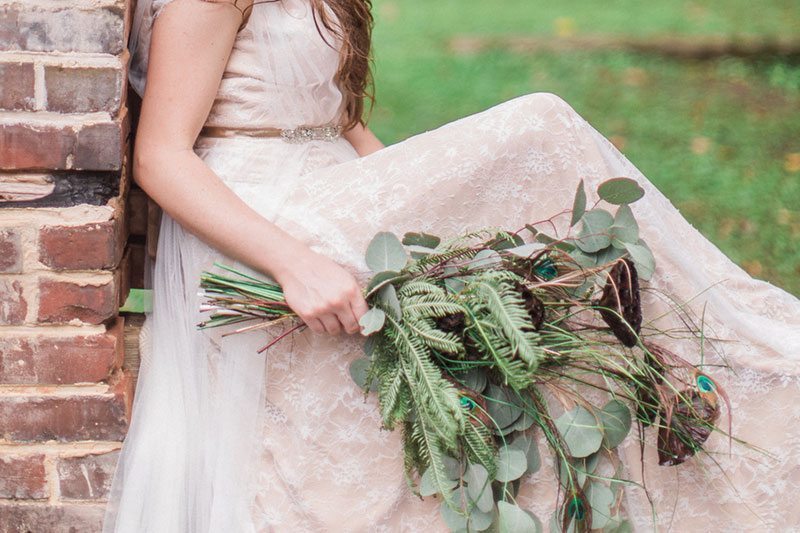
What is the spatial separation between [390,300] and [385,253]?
0.27 feet

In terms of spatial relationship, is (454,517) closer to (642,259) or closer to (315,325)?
(315,325)

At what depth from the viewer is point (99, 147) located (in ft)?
5.43

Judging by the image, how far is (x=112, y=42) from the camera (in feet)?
5.40

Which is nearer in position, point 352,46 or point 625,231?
point 625,231

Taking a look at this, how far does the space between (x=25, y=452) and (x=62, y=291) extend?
30 cm

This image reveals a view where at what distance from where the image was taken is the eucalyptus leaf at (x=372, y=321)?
1608 mm

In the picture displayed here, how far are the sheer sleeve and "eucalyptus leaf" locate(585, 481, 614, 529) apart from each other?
Answer: 3.40 ft

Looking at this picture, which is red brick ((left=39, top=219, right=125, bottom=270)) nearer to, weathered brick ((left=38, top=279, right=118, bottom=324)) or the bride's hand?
weathered brick ((left=38, top=279, right=118, bottom=324))

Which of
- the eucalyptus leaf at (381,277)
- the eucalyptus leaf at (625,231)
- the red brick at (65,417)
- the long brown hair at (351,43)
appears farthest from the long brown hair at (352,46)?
the red brick at (65,417)

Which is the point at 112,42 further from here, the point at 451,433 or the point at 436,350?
the point at 451,433

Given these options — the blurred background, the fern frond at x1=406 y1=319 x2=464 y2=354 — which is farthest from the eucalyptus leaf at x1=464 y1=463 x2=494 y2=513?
the blurred background

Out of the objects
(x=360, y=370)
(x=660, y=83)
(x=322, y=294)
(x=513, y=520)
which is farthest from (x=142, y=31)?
(x=660, y=83)

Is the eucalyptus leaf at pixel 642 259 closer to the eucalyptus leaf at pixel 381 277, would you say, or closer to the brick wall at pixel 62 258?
the eucalyptus leaf at pixel 381 277

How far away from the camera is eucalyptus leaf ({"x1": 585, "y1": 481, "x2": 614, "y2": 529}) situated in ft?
5.58
